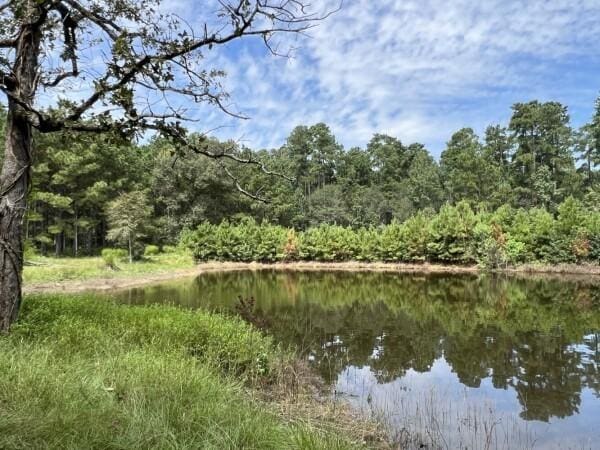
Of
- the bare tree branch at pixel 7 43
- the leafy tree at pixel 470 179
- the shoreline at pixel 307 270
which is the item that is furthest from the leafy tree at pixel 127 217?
the leafy tree at pixel 470 179

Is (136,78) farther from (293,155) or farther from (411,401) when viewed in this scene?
(293,155)

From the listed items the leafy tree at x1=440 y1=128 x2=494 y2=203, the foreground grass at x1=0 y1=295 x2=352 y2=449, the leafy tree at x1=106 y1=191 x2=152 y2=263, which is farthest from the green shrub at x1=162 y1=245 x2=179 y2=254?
the foreground grass at x1=0 y1=295 x2=352 y2=449

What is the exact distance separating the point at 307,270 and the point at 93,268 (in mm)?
15181

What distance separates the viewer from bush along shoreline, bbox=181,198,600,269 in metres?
27.6

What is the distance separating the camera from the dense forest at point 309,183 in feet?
108

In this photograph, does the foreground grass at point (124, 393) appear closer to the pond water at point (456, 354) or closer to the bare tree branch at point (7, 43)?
the pond water at point (456, 354)

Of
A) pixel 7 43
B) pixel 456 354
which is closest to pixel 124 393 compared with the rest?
pixel 7 43

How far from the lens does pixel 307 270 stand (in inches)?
1341

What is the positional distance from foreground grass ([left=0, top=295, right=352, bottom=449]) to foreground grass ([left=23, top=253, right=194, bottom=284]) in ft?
47.3

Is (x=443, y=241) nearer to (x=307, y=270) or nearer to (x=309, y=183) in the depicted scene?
(x=307, y=270)

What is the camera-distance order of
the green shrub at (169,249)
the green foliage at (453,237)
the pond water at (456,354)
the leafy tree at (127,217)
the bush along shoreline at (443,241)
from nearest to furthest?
1. the pond water at (456,354)
2. the bush along shoreline at (443,241)
3. the green foliage at (453,237)
4. the leafy tree at (127,217)
5. the green shrub at (169,249)

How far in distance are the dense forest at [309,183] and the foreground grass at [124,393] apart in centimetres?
2588

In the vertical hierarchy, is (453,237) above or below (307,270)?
above

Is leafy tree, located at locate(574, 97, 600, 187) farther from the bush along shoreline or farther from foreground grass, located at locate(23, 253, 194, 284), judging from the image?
foreground grass, located at locate(23, 253, 194, 284)
